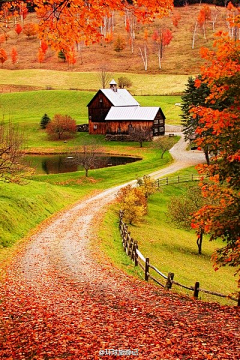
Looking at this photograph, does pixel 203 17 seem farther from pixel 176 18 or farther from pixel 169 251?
pixel 169 251

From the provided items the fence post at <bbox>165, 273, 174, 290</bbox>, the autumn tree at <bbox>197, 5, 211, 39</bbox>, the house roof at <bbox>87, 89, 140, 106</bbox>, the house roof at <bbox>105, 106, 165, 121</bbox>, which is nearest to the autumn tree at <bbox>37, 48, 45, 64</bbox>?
the autumn tree at <bbox>197, 5, 211, 39</bbox>

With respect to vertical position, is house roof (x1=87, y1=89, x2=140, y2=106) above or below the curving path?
above

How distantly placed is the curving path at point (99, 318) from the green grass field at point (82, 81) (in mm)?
101467

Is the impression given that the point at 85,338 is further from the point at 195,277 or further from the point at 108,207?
the point at 108,207

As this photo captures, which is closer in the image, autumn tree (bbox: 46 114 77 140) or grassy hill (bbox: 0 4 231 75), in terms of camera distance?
autumn tree (bbox: 46 114 77 140)

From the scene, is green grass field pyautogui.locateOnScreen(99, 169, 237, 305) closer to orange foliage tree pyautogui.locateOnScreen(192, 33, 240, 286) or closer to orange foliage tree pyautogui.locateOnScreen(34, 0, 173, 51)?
orange foliage tree pyautogui.locateOnScreen(192, 33, 240, 286)

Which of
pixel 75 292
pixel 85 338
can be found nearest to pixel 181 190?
pixel 75 292

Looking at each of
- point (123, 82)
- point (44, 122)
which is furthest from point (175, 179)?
point (123, 82)

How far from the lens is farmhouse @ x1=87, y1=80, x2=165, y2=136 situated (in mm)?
83250

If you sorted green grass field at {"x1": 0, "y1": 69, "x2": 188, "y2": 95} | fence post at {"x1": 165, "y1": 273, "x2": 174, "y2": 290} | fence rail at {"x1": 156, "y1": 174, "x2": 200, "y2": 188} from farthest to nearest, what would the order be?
green grass field at {"x1": 0, "y1": 69, "x2": 188, "y2": 95} < fence rail at {"x1": 156, "y1": 174, "x2": 200, "y2": 188} < fence post at {"x1": 165, "y1": 273, "x2": 174, "y2": 290}

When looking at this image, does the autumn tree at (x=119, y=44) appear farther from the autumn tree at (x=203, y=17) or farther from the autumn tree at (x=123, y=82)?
the autumn tree at (x=123, y=82)

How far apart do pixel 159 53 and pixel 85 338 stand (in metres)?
147

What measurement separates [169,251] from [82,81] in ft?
350

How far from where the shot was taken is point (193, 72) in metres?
130
